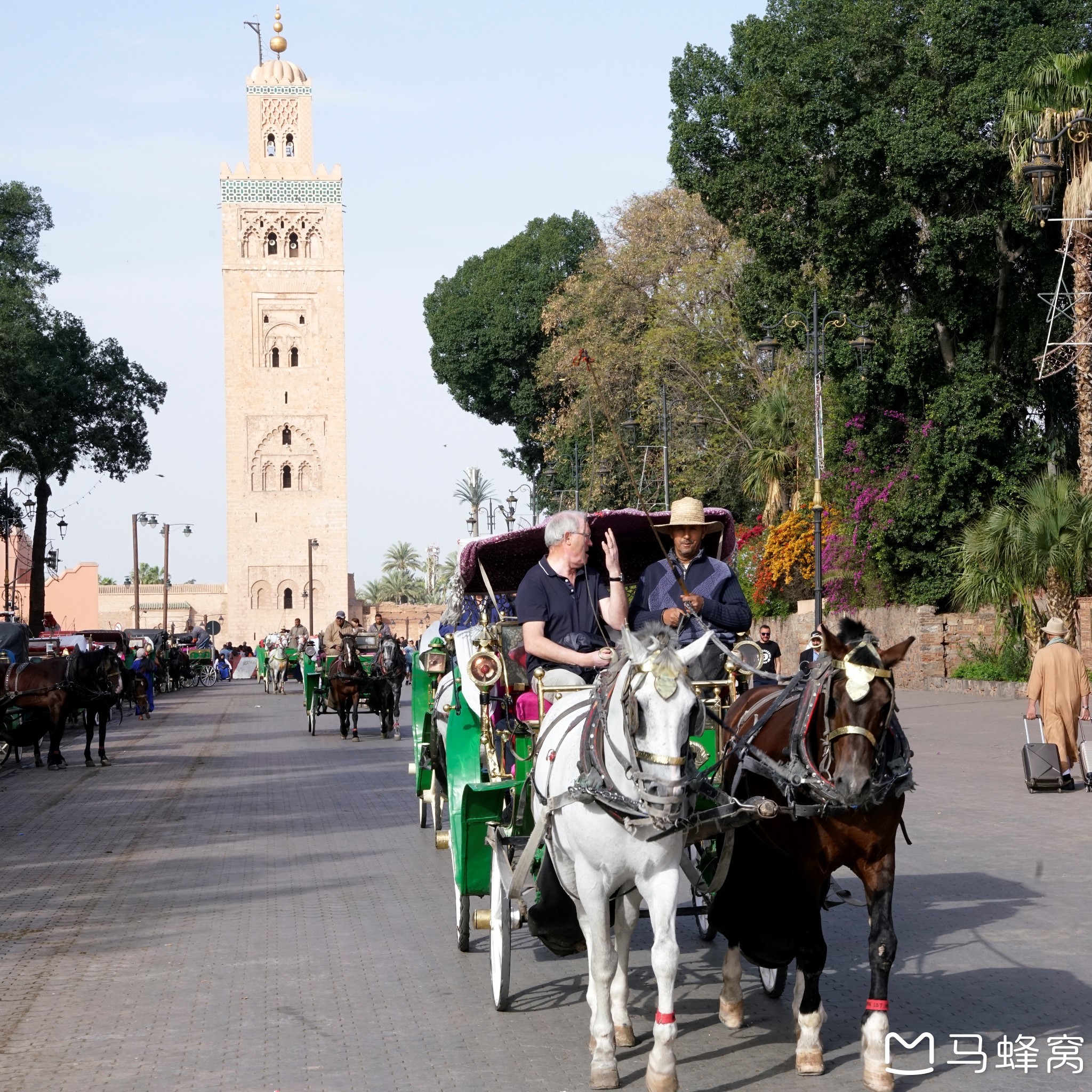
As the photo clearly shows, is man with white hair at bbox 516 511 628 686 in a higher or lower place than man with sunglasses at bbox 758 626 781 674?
higher

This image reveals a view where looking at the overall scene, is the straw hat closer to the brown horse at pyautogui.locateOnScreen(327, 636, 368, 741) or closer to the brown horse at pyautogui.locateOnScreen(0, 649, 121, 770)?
the brown horse at pyautogui.locateOnScreen(0, 649, 121, 770)

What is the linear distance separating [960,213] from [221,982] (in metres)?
27.2

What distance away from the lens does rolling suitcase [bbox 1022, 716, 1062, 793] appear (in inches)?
593

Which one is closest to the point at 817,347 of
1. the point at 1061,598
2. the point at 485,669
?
the point at 1061,598

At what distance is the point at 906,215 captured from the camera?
103 ft

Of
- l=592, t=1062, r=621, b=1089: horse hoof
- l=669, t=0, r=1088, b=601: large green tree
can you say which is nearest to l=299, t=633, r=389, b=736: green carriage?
l=669, t=0, r=1088, b=601: large green tree

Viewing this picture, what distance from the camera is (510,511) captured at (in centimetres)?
5175

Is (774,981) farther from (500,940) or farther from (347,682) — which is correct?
(347,682)

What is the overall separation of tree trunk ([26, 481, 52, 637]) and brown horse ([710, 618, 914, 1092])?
47.7 m

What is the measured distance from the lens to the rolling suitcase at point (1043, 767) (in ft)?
49.4

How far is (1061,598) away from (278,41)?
83.6 meters

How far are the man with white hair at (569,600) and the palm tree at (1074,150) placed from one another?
68.1 ft

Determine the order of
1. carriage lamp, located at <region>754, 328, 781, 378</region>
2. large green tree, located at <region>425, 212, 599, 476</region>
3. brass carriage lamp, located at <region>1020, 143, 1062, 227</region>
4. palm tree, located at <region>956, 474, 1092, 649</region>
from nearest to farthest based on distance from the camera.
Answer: brass carriage lamp, located at <region>1020, 143, 1062, 227</region> < palm tree, located at <region>956, 474, 1092, 649</region> < carriage lamp, located at <region>754, 328, 781, 378</region> < large green tree, located at <region>425, 212, 599, 476</region>

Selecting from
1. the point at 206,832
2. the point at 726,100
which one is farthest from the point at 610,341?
the point at 206,832
